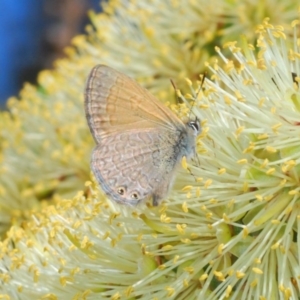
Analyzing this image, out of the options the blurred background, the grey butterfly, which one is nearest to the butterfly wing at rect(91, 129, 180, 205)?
the grey butterfly

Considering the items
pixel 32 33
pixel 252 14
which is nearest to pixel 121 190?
pixel 252 14

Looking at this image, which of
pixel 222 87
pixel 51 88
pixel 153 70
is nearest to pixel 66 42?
Result: pixel 51 88

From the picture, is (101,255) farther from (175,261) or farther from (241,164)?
(241,164)

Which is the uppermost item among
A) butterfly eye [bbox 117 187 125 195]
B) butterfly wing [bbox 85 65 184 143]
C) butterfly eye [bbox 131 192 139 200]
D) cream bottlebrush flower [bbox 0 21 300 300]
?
butterfly wing [bbox 85 65 184 143]

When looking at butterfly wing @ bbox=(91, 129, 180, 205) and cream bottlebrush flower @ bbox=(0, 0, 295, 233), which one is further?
cream bottlebrush flower @ bbox=(0, 0, 295, 233)

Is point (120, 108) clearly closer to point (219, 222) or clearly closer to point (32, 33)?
point (219, 222)

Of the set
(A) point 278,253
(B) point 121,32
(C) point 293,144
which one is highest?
(B) point 121,32

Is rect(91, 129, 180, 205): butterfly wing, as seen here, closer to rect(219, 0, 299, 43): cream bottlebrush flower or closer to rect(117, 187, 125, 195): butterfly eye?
rect(117, 187, 125, 195): butterfly eye

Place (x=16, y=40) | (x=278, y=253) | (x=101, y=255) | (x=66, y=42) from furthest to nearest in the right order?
(x=16, y=40) → (x=66, y=42) → (x=101, y=255) → (x=278, y=253)
